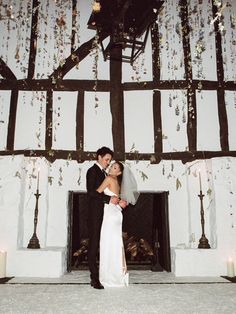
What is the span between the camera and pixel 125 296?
314 centimetres

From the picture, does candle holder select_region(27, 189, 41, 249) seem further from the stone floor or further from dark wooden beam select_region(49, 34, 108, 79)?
dark wooden beam select_region(49, 34, 108, 79)

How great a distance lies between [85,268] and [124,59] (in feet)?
11.6

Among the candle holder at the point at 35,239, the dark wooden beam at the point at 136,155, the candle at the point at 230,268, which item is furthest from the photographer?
the dark wooden beam at the point at 136,155

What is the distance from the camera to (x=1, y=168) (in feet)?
15.5

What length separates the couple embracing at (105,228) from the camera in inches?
144

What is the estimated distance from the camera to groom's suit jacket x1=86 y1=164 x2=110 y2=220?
12.1 feet

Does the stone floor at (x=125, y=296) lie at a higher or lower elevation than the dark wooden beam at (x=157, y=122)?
lower

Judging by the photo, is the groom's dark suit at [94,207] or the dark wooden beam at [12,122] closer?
the groom's dark suit at [94,207]

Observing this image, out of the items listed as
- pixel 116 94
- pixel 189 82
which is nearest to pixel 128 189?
pixel 116 94

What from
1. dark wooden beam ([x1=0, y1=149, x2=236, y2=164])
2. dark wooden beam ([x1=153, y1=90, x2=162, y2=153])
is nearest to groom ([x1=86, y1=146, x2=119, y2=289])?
dark wooden beam ([x1=0, y1=149, x2=236, y2=164])

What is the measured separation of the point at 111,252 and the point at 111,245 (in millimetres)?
80

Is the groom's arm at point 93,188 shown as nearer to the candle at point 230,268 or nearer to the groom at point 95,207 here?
the groom at point 95,207

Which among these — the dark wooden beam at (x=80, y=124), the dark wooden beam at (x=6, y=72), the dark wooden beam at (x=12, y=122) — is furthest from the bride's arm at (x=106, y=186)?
the dark wooden beam at (x=6, y=72)

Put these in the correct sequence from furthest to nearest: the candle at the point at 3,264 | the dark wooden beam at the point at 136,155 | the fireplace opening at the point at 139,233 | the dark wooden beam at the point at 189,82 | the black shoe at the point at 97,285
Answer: the dark wooden beam at the point at 189,82
the dark wooden beam at the point at 136,155
the fireplace opening at the point at 139,233
the candle at the point at 3,264
the black shoe at the point at 97,285
